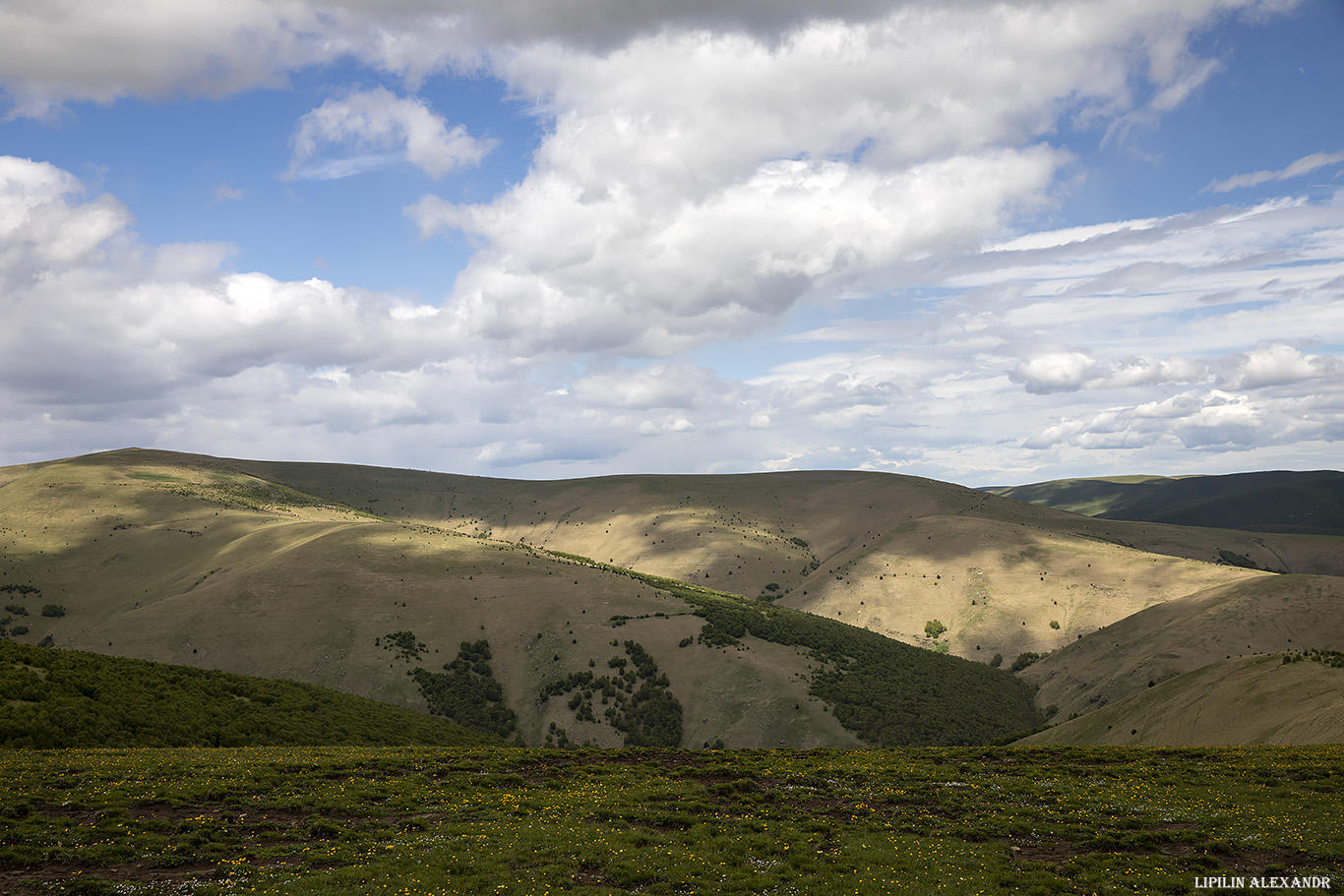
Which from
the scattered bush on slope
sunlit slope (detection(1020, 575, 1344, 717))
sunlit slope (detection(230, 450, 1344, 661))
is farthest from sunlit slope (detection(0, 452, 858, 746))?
sunlit slope (detection(230, 450, 1344, 661))

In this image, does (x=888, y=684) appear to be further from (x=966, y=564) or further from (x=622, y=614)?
(x=966, y=564)

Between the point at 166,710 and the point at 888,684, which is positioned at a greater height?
the point at 166,710

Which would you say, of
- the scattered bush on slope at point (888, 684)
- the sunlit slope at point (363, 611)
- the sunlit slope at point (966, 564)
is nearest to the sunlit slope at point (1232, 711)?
the scattered bush on slope at point (888, 684)

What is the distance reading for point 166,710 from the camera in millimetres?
37750

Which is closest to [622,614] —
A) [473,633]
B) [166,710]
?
[473,633]

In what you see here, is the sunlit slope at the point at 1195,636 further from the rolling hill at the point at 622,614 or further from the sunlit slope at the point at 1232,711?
the sunlit slope at the point at 1232,711

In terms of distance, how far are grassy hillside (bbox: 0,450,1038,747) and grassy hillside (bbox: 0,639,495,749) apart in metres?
22.8

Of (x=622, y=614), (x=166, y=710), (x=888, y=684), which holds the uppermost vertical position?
(x=166, y=710)

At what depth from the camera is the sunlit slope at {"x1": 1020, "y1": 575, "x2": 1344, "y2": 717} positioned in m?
75.0

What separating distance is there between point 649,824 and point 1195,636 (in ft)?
274

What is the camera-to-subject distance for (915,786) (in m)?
28.9

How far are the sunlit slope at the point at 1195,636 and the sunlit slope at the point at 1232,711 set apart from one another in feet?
82.4

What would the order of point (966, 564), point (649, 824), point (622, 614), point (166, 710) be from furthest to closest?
point (966, 564), point (622, 614), point (166, 710), point (649, 824)

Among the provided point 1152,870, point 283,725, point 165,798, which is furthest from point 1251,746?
point 283,725
